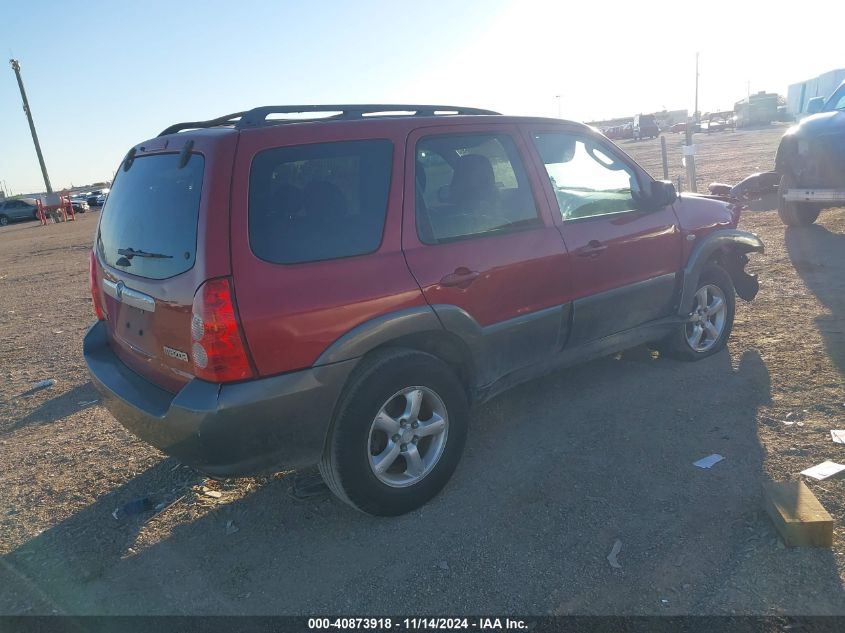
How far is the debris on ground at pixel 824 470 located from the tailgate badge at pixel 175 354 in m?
3.13

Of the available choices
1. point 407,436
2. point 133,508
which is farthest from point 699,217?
point 133,508

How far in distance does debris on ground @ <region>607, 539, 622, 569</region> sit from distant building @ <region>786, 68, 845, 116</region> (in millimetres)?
A: 38231

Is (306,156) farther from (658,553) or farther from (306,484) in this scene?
(658,553)

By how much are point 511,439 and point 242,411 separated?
1915mm

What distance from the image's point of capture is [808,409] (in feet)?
13.3

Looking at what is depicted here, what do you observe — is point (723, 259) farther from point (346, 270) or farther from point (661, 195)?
point (346, 270)

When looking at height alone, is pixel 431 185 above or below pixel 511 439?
above

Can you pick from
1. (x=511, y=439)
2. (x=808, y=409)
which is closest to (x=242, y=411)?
(x=511, y=439)

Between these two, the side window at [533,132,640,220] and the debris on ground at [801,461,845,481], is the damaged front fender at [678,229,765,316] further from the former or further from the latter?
the debris on ground at [801,461,845,481]

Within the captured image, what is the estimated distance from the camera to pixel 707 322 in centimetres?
507

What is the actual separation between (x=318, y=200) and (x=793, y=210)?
29.0 ft

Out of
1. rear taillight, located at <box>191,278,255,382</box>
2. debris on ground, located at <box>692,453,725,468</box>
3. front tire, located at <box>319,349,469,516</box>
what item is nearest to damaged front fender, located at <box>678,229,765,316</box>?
debris on ground, located at <box>692,453,725,468</box>

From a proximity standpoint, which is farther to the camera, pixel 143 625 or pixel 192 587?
pixel 192 587

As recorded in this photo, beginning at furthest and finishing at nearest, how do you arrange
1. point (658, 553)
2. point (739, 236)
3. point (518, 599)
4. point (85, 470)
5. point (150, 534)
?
point (739, 236), point (85, 470), point (150, 534), point (658, 553), point (518, 599)
